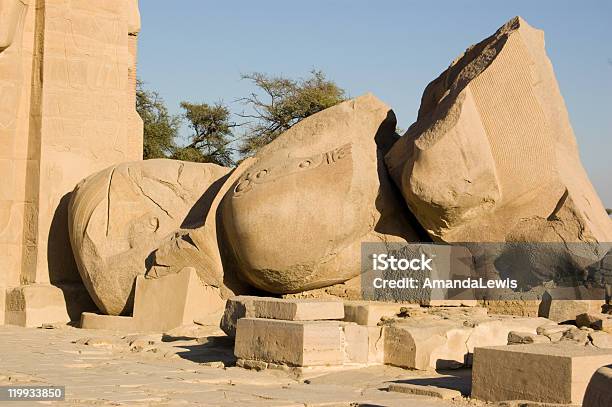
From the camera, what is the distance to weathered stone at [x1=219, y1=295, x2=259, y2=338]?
6582 millimetres

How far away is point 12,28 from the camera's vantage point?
10289mm

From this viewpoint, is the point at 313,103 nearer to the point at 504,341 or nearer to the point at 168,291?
the point at 168,291

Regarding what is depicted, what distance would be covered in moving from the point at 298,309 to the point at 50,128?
5223mm

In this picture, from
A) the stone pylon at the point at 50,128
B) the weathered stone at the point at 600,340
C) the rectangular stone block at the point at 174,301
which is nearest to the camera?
the weathered stone at the point at 600,340

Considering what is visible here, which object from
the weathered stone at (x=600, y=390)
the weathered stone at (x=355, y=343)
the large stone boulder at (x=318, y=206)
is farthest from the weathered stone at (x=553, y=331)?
the weathered stone at (x=600, y=390)

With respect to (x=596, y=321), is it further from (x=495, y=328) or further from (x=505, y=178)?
(x=505, y=178)

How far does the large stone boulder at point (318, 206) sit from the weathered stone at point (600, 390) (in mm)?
4627

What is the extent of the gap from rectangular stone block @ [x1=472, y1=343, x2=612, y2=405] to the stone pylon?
19.8ft

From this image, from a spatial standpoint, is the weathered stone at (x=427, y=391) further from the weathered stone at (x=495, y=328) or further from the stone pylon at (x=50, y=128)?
the stone pylon at (x=50, y=128)

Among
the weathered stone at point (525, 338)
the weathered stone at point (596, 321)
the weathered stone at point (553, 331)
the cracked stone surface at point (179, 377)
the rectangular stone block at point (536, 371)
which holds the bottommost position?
the cracked stone surface at point (179, 377)

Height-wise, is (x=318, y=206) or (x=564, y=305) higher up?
(x=318, y=206)

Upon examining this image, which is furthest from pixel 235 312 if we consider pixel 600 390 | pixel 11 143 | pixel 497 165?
pixel 11 143

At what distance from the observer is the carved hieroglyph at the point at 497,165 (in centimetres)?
714

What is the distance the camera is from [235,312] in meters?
6.75
